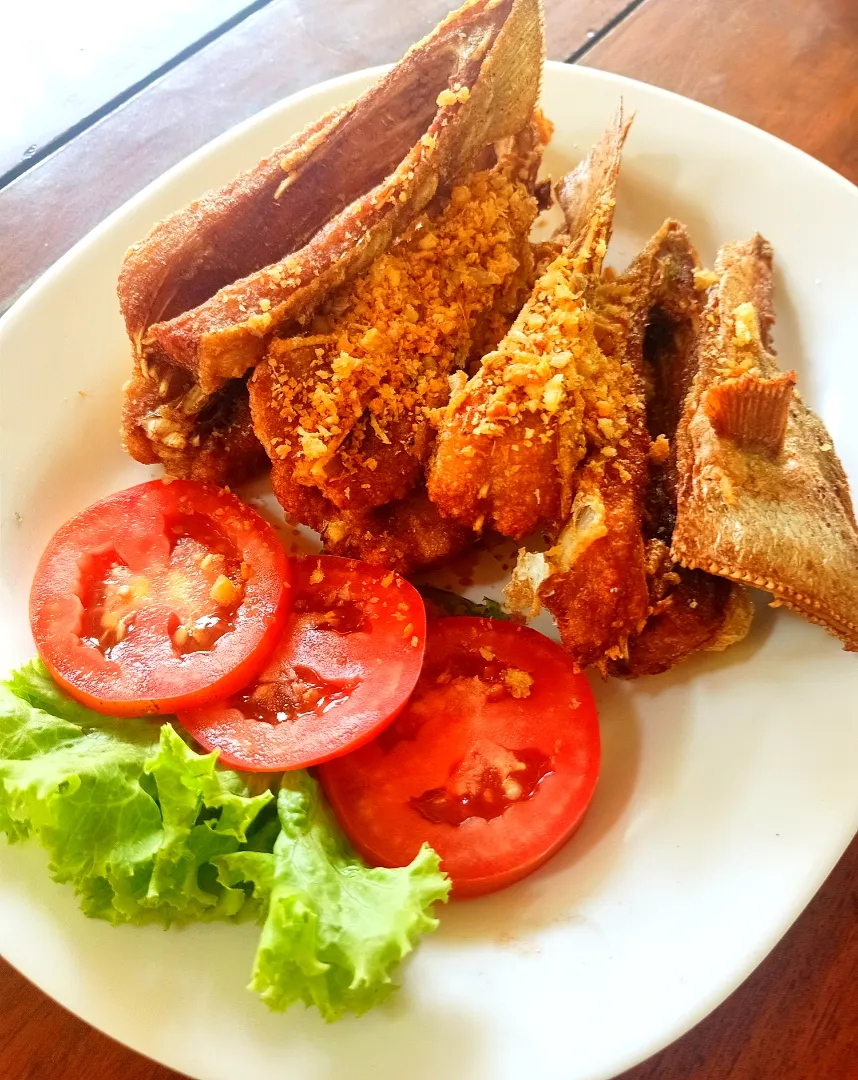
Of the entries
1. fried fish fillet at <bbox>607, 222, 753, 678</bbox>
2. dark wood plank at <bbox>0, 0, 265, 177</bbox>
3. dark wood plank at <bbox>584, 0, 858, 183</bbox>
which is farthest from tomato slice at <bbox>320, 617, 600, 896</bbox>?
dark wood plank at <bbox>0, 0, 265, 177</bbox>

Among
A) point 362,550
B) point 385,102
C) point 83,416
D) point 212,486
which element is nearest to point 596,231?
point 385,102

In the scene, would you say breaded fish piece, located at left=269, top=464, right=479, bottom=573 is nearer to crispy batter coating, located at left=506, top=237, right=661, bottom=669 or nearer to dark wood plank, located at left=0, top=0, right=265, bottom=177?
crispy batter coating, located at left=506, top=237, right=661, bottom=669

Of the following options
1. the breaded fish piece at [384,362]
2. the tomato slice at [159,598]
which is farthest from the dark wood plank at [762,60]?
the tomato slice at [159,598]

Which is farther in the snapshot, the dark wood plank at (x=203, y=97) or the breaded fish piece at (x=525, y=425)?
the dark wood plank at (x=203, y=97)

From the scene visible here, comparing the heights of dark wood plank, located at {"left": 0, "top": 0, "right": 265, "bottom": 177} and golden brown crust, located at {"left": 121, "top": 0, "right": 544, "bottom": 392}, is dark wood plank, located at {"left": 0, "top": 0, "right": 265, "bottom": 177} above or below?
above

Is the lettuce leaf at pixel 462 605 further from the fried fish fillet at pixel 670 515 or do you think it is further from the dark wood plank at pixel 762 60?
the dark wood plank at pixel 762 60

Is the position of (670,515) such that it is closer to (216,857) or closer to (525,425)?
(525,425)

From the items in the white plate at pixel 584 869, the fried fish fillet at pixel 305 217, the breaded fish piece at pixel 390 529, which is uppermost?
the fried fish fillet at pixel 305 217
